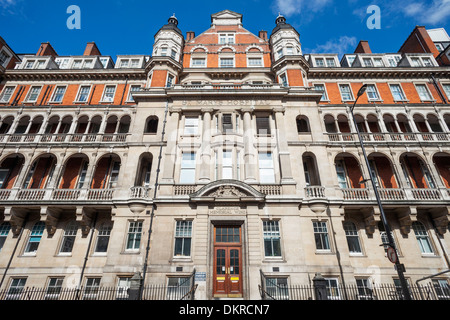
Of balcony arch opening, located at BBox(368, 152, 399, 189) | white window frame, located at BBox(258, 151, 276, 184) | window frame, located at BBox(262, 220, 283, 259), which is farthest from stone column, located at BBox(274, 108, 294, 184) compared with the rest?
balcony arch opening, located at BBox(368, 152, 399, 189)

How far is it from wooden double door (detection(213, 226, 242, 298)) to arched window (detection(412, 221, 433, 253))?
15.3 m

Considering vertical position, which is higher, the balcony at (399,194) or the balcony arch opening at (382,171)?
the balcony arch opening at (382,171)

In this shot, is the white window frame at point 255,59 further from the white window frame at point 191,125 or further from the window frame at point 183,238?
the window frame at point 183,238

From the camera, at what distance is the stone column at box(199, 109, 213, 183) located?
1878 centimetres

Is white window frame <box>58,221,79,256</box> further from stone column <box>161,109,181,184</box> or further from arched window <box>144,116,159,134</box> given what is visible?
arched window <box>144,116,159,134</box>

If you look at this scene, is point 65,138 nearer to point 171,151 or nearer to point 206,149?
point 171,151

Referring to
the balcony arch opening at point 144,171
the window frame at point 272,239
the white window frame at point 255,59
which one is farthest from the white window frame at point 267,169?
the white window frame at point 255,59

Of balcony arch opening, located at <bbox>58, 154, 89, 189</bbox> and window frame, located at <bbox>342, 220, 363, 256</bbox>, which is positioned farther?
balcony arch opening, located at <bbox>58, 154, 89, 189</bbox>

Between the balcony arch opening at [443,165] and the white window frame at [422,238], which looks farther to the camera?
the balcony arch opening at [443,165]

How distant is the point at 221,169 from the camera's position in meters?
19.1

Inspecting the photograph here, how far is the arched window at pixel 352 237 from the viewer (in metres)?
18.2

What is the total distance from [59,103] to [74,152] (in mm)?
8541

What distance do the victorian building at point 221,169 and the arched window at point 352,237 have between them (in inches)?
6.3

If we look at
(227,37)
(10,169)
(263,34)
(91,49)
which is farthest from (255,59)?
(10,169)
